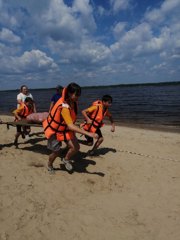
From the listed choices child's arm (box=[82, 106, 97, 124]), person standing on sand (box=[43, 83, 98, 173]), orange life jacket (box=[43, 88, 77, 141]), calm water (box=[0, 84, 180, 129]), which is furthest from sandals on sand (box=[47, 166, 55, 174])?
calm water (box=[0, 84, 180, 129])

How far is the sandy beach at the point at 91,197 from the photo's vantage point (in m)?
4.01

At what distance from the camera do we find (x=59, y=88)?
9.34 meters

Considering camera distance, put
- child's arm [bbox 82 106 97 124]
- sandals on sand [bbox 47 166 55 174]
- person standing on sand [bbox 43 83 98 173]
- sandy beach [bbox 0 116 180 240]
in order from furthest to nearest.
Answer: child's arm [bbox 82 106 97 124]
sandals on sand [bbox 47 166 55 174]
person standing on sand [bbox 43 83 98 173]
sandy beach [bbox 0 116 180 240]

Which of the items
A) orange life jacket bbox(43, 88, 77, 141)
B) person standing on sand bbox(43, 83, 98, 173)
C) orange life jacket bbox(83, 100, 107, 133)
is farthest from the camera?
orange life jacket bbox(83, 100, 107, 133)

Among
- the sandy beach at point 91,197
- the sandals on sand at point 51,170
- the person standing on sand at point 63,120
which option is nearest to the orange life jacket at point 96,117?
the sandy beach at point 91,197

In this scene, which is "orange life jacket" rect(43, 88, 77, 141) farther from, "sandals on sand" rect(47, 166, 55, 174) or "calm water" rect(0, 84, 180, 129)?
"calm water" rect(0, 84, 180, 129)

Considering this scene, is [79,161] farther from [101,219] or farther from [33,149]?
[101,219]

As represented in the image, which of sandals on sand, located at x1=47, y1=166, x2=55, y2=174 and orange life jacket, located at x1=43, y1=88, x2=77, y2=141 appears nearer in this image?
orange life jacket, located at x1=43, y1=88, x2=77, y2=141

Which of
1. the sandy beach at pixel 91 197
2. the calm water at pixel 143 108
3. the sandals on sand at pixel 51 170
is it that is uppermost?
the calm water at pixel 143 108

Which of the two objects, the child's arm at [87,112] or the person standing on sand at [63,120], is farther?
the child's arm at [87,112]

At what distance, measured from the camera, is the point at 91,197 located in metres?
5.09

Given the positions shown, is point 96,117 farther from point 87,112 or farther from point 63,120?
point 63,120

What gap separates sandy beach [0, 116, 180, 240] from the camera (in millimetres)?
4012

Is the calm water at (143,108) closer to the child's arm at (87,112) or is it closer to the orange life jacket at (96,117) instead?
the orange life jacket at (96,117)
